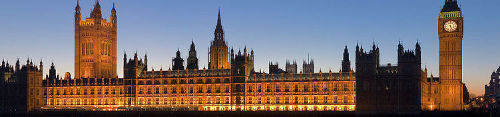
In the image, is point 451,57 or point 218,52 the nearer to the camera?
point 451,57

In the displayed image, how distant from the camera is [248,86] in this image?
436ft

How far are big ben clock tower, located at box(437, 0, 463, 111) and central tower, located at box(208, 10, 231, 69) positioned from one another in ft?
159

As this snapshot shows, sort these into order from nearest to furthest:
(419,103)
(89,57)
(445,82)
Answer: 1. (419,103)
2. (445,82)
3. (89,57)

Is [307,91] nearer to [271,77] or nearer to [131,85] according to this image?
[271,77]

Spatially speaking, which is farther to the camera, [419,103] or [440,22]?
[440,22]

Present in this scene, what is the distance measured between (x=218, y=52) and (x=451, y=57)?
51346mm

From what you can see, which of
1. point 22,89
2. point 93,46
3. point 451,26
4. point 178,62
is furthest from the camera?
point 93,46

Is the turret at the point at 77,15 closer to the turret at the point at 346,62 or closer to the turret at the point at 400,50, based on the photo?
the turret at the point at 346,62

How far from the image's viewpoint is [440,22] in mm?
129250

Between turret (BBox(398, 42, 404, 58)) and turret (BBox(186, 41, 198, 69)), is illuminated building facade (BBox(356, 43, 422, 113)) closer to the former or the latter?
turret (BBox(398, 42, 404, 58))

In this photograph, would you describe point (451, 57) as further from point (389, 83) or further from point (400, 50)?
point (389, 83)

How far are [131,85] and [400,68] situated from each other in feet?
177

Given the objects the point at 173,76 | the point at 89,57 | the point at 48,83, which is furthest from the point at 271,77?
the point at 89,57

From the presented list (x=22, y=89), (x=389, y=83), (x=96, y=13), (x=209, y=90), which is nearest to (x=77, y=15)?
(x=96, y=13)
